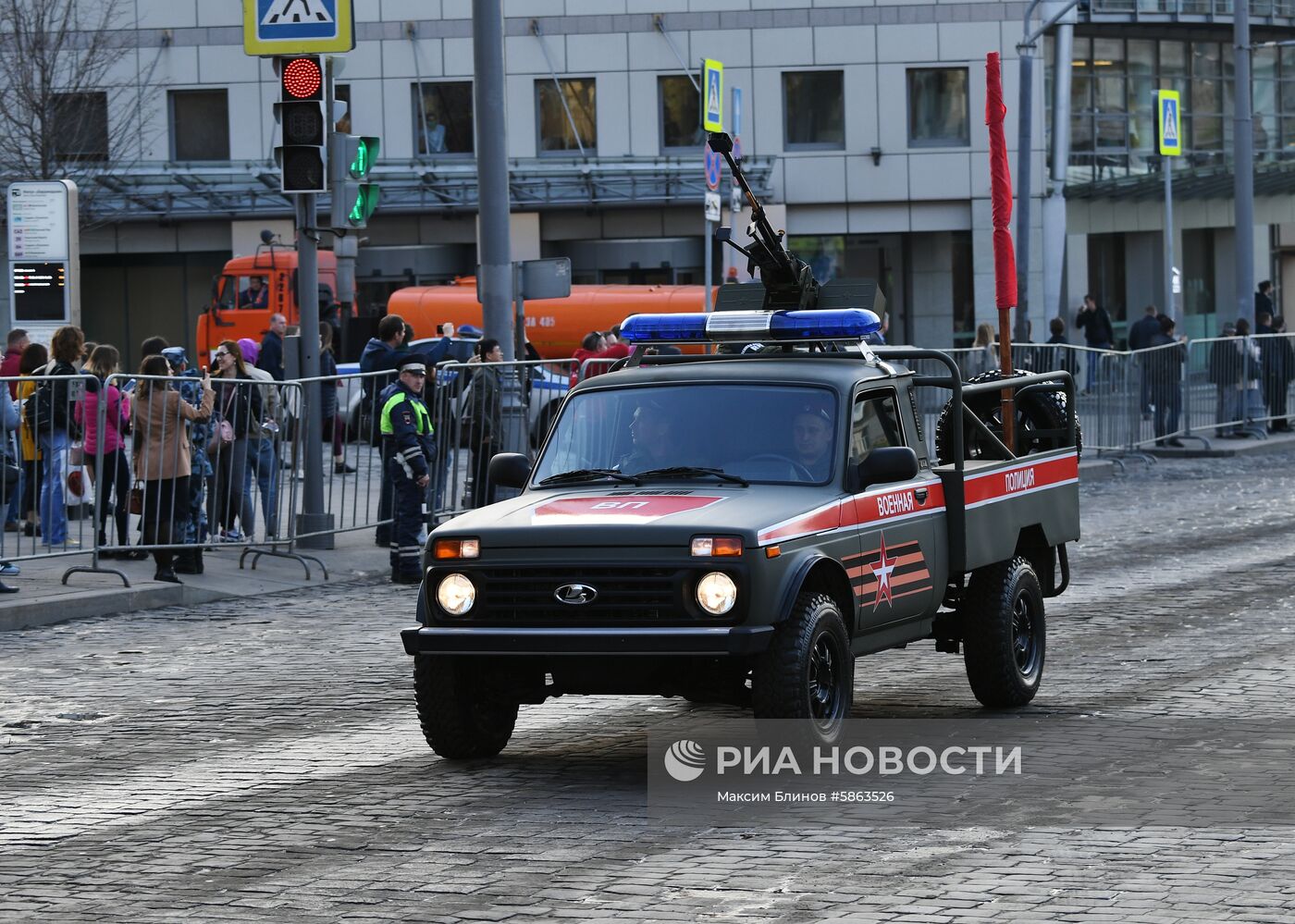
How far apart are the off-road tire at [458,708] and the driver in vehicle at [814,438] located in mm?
1575

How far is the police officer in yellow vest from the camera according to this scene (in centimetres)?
1569

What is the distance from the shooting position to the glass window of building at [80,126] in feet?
127

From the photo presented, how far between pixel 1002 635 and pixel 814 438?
1.40 m

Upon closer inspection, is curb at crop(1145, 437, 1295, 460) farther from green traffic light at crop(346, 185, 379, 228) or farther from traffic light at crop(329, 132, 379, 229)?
traffic light at crop(329, 132, 379, 229)

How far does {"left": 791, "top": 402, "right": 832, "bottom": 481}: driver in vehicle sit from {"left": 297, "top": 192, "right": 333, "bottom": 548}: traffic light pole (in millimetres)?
7983

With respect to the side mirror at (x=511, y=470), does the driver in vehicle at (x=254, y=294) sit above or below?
above

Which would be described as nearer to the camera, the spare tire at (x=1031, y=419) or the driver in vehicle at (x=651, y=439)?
the driver in vehicle at (x=651, y=439)

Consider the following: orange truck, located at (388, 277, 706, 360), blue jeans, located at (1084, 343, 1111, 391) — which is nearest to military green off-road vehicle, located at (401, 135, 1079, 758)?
blue jeans, located at (1084, 343, 1111, 391)

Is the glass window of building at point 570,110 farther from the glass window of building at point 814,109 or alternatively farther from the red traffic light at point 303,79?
the red traffic light at point 303,79

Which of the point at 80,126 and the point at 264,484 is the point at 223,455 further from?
the point at 80,126

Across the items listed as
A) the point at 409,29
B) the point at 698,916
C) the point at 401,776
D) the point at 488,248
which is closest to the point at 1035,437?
the point at 401,776

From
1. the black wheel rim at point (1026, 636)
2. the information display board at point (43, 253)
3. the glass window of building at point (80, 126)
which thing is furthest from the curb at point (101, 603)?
the glass window of building at point (80, 126)

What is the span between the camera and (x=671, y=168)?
43.0m

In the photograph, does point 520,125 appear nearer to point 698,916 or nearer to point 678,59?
point 678,59
